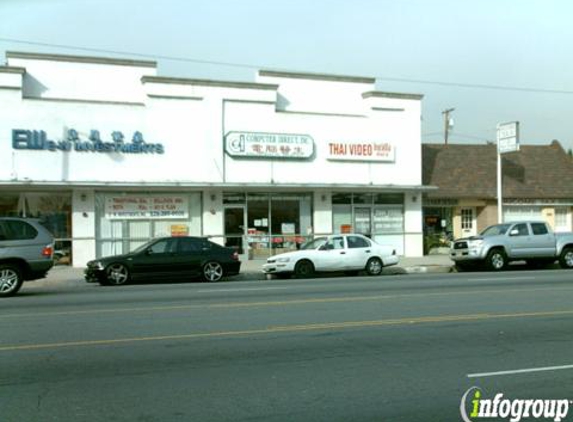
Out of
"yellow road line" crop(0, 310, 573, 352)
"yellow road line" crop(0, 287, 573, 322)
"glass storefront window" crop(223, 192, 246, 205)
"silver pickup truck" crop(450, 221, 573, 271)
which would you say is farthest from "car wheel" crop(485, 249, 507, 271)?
"yellow road line" crop(0, 310, 573, 352)

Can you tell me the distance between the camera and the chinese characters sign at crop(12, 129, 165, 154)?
2270 centimetres

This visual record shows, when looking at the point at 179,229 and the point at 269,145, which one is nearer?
the point at 179,229

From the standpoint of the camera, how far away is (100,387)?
6652 millimetres

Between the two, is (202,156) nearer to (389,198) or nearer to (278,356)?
(389,198)

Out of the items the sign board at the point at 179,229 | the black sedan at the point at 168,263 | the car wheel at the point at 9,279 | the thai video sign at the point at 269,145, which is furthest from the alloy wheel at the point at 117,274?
the thai video sign at the point at 269,145

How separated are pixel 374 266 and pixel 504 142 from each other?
9956 millimetres

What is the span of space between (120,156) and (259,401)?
62.1 ft

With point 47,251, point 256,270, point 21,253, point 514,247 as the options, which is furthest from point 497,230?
point 21,253

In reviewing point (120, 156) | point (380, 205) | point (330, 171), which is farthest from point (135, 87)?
point (380, 205)

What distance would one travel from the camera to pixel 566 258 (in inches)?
948

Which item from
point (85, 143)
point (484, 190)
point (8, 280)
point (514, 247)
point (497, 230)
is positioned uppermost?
point (85, 143)

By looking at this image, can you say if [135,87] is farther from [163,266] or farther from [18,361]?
[18,361]

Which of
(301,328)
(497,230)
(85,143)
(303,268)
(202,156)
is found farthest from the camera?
(202,156)

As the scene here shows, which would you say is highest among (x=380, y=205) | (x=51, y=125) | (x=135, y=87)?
(x=135, y=87)
